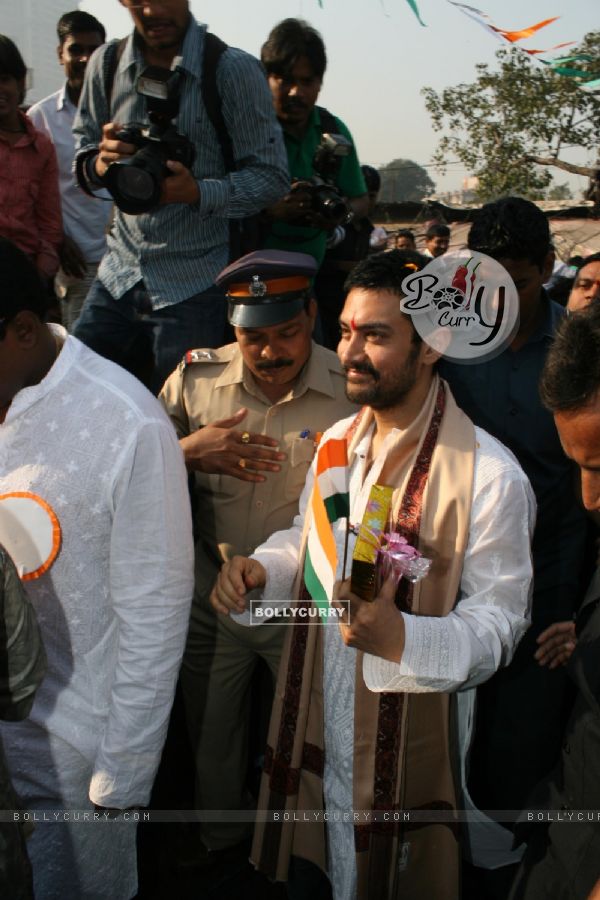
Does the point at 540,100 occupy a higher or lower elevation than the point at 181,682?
higher

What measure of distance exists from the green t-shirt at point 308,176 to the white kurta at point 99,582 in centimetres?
167

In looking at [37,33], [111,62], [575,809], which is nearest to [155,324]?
[111,62]

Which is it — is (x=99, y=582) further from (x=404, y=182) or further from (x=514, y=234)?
(x=404, y=182)

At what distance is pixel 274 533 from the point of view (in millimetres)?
2354

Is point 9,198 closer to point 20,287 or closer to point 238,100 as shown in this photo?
point 238,100

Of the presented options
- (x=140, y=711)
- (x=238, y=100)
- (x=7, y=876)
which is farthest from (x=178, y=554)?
(x=238, y=100)

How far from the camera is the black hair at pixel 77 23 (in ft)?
13.3

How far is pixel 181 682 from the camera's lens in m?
2.69

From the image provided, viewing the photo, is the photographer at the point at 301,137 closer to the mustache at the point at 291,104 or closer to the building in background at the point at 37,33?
the mustache at the point at 291,104

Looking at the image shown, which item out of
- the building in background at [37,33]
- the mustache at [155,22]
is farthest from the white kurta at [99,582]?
the building in background at [37,33]

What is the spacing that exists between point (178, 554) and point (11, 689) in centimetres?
40

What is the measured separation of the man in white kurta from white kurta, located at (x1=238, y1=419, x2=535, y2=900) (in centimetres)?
45

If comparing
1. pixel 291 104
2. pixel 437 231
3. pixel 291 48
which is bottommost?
pixel 437 231

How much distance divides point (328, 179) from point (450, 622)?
2.30 m
